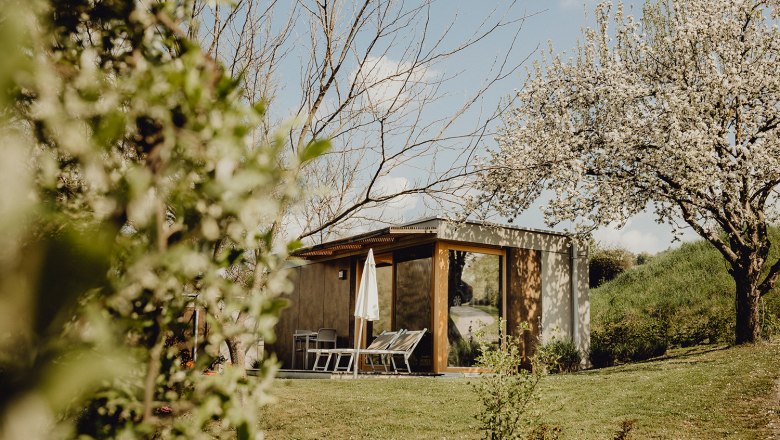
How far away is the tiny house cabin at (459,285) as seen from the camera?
12.1 metres

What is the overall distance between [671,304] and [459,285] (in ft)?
23.7

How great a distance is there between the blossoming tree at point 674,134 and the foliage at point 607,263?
29.0 ft

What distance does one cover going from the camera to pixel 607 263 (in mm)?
21578

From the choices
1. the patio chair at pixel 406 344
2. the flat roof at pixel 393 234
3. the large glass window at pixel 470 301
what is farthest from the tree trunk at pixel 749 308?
the patio chair at pixel 406 344

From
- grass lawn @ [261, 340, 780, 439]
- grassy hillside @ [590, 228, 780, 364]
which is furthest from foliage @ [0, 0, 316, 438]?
grassy hillside @ [590, 228, 780, 364]

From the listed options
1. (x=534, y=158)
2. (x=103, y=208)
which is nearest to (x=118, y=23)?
(x=103, y=208)

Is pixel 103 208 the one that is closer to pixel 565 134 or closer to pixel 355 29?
pixel 355 29

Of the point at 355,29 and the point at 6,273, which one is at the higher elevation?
the point at 355,29

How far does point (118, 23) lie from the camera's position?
59.6 inches

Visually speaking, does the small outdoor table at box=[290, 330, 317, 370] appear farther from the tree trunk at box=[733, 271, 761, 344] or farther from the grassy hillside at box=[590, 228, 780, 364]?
the tree trunk at box=[733, 271, 761, 344]

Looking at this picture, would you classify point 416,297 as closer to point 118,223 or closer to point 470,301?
point 470,301

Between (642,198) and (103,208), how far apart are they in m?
12.8

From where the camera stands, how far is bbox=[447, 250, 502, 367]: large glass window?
12.2m

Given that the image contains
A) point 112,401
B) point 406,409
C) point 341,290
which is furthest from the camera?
point 341,290
